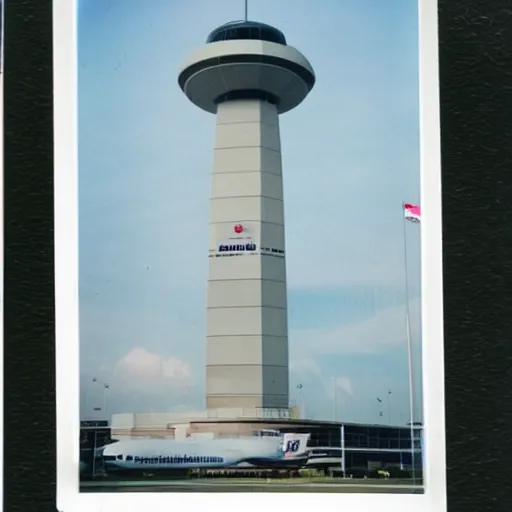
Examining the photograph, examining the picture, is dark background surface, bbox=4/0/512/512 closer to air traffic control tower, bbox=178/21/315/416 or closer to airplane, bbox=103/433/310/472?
airplane, bbox=103/433/310/472

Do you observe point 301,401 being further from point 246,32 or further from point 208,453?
point 246,32

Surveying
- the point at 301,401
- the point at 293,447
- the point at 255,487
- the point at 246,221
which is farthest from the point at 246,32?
the point at 255,487

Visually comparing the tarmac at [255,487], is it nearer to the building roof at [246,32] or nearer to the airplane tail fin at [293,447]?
the airplane tail fin at [293,447]

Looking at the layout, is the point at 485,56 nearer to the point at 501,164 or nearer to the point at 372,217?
the point at 501,164

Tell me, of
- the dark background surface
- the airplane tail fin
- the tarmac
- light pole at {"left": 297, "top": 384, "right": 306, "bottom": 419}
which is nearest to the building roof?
the dark background surface

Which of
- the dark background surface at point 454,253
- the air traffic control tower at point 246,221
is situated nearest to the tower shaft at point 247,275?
the air traffic control tower at point 246,221

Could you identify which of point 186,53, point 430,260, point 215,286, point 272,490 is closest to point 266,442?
point 272,490

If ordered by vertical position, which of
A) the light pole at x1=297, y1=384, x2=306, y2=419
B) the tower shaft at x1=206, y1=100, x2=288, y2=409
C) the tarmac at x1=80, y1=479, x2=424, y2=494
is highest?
the tower shaft at x1=206, y1=100, x2=288, y2=409
